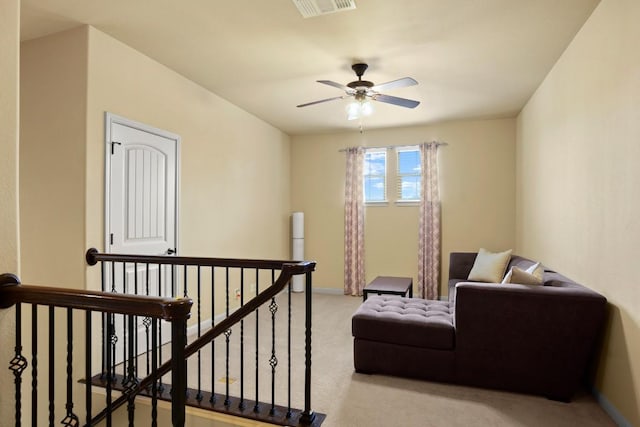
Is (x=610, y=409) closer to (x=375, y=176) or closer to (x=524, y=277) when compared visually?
(x=524, y=277)

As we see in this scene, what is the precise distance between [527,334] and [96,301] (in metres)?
2.60

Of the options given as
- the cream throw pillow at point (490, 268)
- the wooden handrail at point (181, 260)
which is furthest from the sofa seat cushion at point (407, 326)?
the cream throw pillow at point (490, 268)

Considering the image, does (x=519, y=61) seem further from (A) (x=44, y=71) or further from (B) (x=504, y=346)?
(A) (x=44, y=71)

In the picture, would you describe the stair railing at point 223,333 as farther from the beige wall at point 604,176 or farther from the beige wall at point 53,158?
the beige wall at point 604,176

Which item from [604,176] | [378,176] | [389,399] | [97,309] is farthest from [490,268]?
[97,309]

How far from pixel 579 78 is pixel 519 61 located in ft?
2.17

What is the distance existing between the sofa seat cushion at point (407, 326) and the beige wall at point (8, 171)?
221 cm

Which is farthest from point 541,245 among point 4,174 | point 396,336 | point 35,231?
point 35,231

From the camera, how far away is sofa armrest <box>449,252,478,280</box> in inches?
192

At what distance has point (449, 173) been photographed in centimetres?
552

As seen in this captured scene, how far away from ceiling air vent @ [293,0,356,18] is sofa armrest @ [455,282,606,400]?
2129mm

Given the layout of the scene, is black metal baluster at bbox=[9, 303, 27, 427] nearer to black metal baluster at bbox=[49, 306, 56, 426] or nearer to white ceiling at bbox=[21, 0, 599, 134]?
black metal baluster at bbox=[49, 306, 56, 426]

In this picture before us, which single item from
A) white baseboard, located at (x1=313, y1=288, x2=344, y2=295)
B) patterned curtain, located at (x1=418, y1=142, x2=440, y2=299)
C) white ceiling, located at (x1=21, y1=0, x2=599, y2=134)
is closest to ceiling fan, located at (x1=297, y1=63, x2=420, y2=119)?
white ceiling, located at (x1=21, y1=0, x2=599, y2=134)

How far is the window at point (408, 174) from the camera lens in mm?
5699
